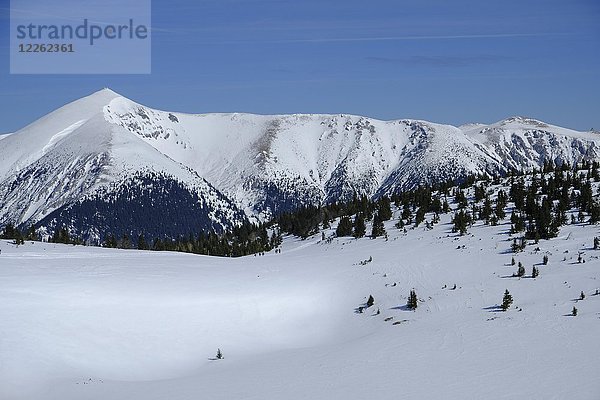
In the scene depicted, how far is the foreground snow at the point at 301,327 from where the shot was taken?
Answer: 783 inches

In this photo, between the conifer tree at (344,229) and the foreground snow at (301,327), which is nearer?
the foreground snow at (301,327)

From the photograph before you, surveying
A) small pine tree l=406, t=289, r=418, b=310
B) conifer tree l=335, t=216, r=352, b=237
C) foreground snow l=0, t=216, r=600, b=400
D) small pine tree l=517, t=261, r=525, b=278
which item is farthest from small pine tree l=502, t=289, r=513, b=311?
conifer tree l=335, t=216, r=352, b=237

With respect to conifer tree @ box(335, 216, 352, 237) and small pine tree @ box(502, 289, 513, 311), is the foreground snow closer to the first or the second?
small pine tree @ box(502, 289, 513, 311)

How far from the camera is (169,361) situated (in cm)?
2494

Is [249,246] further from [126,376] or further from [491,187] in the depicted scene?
[126,376]

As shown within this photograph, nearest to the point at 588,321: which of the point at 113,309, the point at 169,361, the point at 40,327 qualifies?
the point at 169,361

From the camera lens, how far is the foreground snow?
65.3 ft

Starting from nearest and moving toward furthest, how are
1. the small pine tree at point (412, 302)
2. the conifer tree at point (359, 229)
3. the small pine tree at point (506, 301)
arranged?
the small pine tree at point (506, 301), the small pine tree at point (412, 302), the conifer tree at point (359, 229)

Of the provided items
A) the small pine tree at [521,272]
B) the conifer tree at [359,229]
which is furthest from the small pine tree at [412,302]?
the conifer tree at [359,229]

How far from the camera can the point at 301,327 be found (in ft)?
101

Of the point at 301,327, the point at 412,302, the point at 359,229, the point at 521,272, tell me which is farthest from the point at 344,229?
the point at 301,327

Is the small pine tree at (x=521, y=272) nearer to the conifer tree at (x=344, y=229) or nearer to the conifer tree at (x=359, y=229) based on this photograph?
the conifer tree at (x=359, y=229)

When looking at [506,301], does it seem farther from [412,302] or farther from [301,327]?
[301,327]

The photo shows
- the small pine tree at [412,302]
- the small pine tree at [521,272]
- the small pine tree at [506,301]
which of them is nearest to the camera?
the small pine tree at [506,301]
